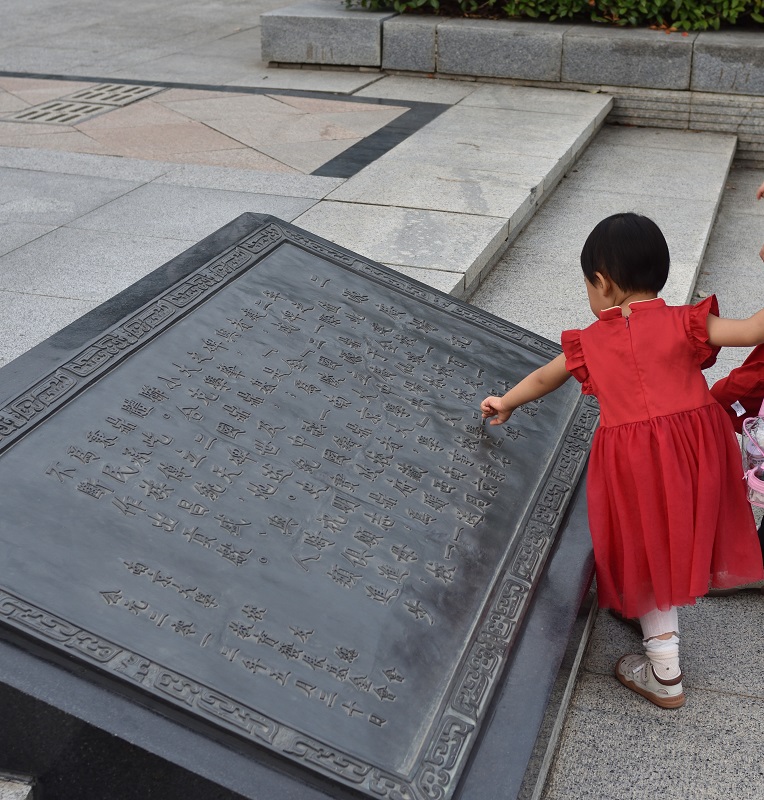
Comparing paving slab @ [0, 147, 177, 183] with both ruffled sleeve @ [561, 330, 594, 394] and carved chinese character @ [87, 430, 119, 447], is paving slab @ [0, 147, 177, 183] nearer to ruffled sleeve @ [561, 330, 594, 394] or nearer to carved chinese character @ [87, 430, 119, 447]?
carved chinese character @ [87, 430, 119, 447]

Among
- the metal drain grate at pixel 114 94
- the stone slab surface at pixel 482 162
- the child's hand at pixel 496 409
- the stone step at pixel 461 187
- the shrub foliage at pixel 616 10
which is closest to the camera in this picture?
the child's hand at pixel 496 409

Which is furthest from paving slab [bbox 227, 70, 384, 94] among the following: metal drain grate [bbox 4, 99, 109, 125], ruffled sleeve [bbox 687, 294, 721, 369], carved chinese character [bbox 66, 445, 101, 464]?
carved chinese character [bbox 66, 445, 101, 464]

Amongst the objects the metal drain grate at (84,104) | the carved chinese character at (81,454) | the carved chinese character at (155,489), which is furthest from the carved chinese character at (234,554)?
the metal drain grate at (84,104)

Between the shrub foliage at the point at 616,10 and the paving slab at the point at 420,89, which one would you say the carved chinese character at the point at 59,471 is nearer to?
the paving slab at the point at 420,89

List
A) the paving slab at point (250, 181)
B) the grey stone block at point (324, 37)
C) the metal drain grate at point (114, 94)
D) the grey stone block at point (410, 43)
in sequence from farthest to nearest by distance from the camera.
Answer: the grey stone block at point (324, 37) < the grey stone block at point (410, 43) < the metal drain grate at point (114, 94) < the paving slab at point (250, 181)

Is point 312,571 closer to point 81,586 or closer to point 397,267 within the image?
point 81,586

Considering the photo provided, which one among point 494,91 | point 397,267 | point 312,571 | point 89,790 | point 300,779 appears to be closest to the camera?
point 300,779

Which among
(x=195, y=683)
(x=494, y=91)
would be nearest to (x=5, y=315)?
(x=195, y=683)

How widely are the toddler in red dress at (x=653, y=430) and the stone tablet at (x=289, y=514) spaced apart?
0.77 ft

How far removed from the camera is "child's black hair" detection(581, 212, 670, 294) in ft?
7.19

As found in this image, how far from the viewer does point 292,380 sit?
253cm

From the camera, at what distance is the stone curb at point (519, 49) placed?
22.8 ft

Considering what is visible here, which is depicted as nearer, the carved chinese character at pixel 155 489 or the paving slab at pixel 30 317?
the carved chinese character at pixel 155 489

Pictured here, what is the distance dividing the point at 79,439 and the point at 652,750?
5.04 feet
